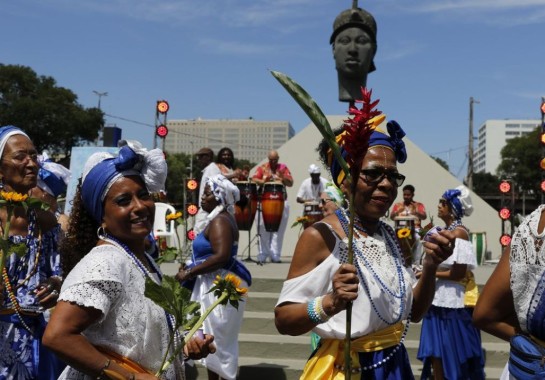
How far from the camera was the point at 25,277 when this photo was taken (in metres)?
4.46

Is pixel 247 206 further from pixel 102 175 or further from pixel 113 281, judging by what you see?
pixel 113 281

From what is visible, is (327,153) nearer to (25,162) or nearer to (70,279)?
Result: (70,279)

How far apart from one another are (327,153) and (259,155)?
570 ft

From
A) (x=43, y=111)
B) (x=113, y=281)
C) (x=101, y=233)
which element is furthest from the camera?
(x=43, y=111)

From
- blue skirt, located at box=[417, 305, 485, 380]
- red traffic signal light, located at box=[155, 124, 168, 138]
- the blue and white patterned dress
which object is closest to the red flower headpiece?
the blue and white patterned dress

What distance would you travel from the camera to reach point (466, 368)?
7777mm

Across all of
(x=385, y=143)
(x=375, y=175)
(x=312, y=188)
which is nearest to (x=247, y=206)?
(x=312, y=188)

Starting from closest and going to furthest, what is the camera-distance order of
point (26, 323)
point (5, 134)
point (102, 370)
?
point (102, 370) → point (26, 323) → point (5, 134)

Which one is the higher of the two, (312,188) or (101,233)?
(312,188)

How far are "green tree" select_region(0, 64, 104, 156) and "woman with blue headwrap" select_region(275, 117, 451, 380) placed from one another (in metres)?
43.9

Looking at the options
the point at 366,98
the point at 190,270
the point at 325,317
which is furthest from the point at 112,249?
the point at 190,270

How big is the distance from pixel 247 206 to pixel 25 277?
10.0 meters

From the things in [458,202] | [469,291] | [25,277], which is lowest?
[469,291]

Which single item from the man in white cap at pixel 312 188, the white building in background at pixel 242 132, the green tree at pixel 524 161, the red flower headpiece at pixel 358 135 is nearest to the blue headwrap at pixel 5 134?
the red flower headpiece at pixel 358 135
